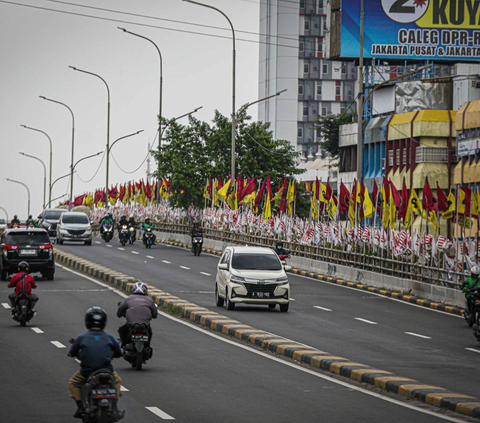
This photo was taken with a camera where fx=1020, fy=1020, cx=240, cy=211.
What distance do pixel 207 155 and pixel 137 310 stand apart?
52.1 m

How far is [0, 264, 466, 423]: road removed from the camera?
1210cm

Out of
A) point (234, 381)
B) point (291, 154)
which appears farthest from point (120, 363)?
point (291, 154)

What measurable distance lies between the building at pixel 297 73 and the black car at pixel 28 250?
103m

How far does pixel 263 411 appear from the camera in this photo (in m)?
12.4

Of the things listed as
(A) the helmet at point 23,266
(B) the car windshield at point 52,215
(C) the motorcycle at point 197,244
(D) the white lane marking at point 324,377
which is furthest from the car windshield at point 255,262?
(B) the car windshield at point 52,215

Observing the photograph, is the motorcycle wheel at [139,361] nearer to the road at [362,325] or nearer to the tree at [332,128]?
the road at [362,325]

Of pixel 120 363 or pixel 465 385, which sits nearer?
pixel 465 385

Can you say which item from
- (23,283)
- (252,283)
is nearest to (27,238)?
(252,283)

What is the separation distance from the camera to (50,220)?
61906 millimetres

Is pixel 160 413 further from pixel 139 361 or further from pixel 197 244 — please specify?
pixel 197 244

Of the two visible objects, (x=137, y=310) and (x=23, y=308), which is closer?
(x=137, y=310)

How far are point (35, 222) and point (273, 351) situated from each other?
4539 centimetres

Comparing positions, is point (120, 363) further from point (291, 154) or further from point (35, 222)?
point (291, 154)

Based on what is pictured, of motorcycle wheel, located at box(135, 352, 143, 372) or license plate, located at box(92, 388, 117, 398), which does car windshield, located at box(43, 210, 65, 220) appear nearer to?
motorcycle wheel, located at box(135, 352, 143, 372)
